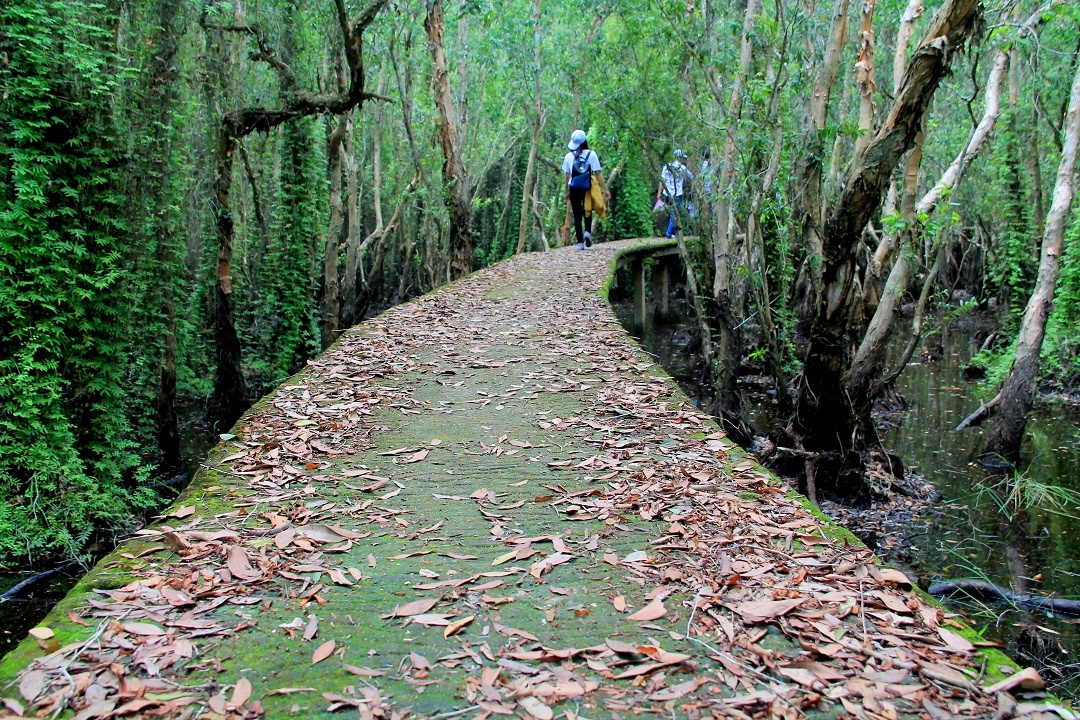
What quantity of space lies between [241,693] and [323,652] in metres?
0.29

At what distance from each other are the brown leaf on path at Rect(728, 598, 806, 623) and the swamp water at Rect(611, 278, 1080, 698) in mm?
1028

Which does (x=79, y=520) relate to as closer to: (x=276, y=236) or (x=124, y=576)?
(x=124, y=576)

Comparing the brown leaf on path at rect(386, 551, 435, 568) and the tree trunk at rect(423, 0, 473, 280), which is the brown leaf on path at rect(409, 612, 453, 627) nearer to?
the brown leaf on path at rect(386, 551, 435, 568)

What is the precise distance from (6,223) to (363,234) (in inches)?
680

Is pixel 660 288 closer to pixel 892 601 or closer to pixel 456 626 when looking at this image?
pixel 892 601

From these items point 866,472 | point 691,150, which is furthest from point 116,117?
point 691,150

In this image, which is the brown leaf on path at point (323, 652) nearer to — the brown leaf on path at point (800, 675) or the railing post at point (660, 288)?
the brown leaf on path at point (800, 675)

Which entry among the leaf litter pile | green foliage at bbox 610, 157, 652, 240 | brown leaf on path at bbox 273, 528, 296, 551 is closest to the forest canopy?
the leaf litter pile

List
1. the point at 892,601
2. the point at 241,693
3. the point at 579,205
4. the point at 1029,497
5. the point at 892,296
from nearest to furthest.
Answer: the point at 241,693 → the point at 892,601 → the point at 892,296 → the point at 1029,497 → the point at 579,205

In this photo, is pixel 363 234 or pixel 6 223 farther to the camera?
pixel 363 234

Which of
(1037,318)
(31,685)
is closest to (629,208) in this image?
(1037,318)

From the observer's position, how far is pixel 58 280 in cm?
647

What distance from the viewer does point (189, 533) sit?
3.23 meters

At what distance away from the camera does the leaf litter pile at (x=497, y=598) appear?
2.22 meters
